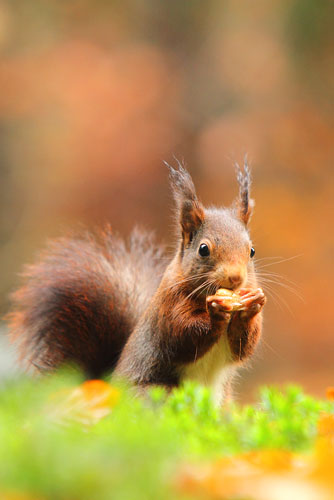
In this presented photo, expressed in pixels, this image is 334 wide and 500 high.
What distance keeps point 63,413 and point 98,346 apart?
1035 millimetres

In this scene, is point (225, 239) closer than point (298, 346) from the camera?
Yes

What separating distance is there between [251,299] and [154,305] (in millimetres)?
303

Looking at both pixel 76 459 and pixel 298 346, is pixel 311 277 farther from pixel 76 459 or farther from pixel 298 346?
pixel 76 459

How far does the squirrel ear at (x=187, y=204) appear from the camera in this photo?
68.2 inches

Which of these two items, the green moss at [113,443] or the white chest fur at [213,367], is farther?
the white chest fur at [213,367]

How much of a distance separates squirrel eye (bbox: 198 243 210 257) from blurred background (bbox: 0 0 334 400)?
98.4 inches

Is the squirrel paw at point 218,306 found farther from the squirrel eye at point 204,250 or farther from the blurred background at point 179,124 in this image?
the blurred background at point 179,124

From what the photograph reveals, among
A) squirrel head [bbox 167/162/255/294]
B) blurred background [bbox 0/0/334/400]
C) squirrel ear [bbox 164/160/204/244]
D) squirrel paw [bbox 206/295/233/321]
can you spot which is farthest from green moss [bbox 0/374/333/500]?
blurred background [bbox 0/0/334/400]

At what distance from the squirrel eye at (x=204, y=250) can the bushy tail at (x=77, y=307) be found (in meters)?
0.39

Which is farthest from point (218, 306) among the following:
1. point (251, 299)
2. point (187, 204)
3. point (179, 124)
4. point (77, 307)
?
point (179, 124)

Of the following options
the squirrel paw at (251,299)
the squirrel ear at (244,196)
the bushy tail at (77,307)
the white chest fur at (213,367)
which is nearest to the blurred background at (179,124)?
the bushy tail at (77,307)

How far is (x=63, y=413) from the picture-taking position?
2.78 feet

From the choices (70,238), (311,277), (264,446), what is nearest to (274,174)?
(311,277)

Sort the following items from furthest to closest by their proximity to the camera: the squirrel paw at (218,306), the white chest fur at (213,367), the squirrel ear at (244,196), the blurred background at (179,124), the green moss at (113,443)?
1. the blurred background at (179,124)
2. the squirrel ear at (244,196)
3. the white chest fur at (213,367)
4. the squirrel paw at (218,306)
5. the green moss at (113,443)
